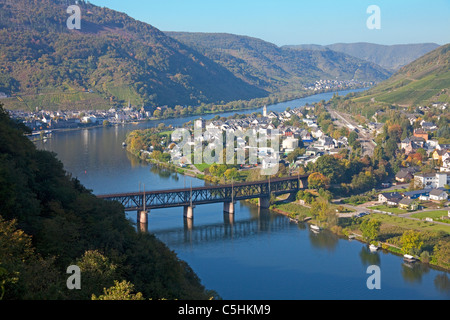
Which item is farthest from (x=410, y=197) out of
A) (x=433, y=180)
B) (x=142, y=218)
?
(x=142, y=218)

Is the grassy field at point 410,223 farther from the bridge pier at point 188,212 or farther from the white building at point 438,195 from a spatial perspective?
the bridge pier at point 188,212

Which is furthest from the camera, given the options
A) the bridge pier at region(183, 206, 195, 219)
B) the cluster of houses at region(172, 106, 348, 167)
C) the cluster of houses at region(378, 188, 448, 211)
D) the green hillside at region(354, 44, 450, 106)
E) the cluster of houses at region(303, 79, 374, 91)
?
the cluster of houses at region(303, 79, 374, 91)

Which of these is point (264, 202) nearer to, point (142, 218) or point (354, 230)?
point (354, 230)

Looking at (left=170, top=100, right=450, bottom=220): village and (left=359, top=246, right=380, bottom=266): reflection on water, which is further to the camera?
(left=170, top=100, right=450, bottom=220): village

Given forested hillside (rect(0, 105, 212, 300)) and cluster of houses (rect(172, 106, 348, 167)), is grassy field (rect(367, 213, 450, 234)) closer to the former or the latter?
cluster of houses (rect(172, 106, 348, 167))

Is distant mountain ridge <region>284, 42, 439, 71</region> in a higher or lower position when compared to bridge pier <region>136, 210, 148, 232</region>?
higher

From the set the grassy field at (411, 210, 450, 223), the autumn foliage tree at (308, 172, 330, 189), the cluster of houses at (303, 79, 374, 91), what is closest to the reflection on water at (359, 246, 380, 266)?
the grassy field at (411, 210, 450, 223)
